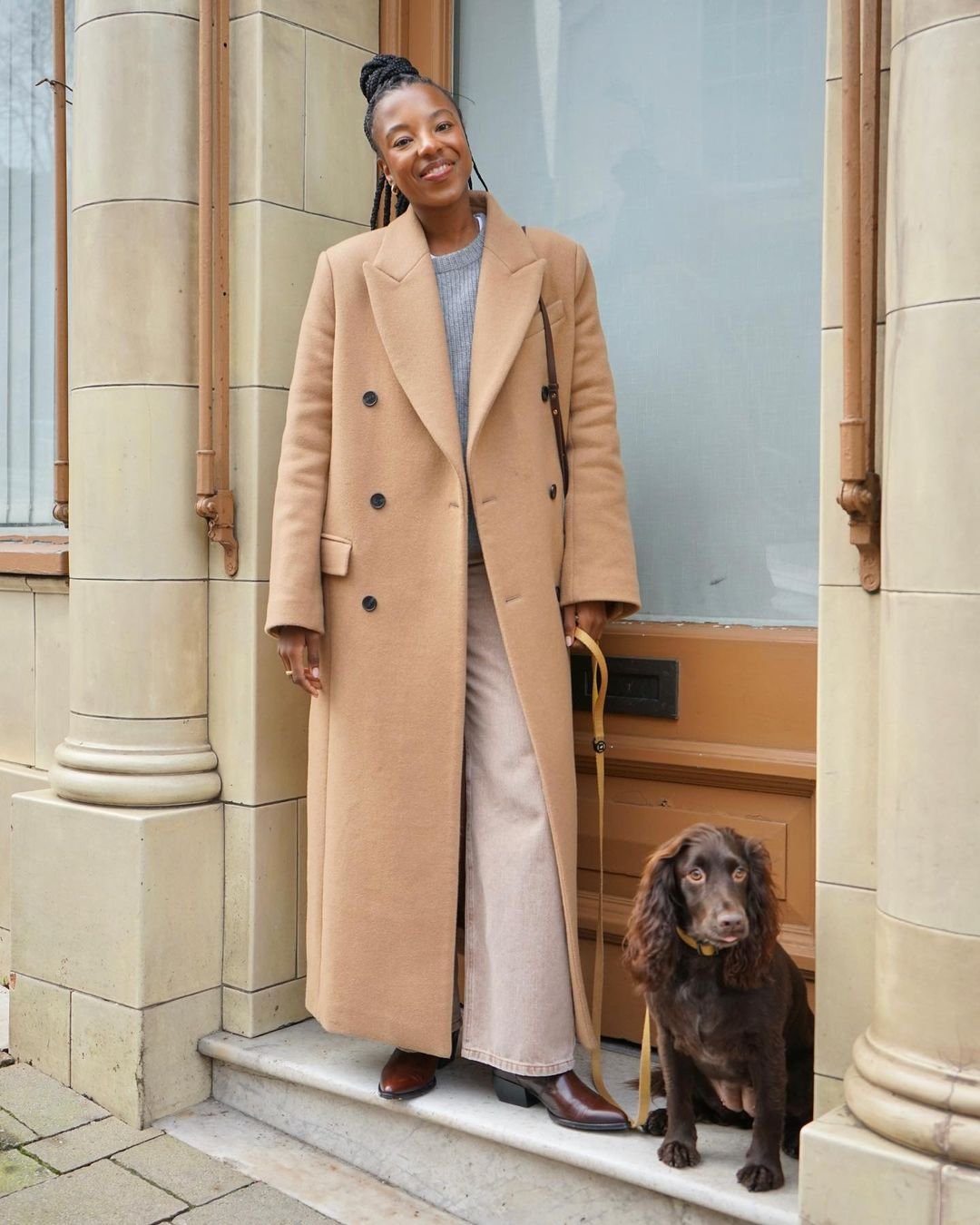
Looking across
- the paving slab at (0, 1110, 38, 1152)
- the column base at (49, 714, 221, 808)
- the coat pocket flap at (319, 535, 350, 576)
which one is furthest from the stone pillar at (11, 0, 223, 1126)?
the coat pocket flap at (319, 535, 350, 576)

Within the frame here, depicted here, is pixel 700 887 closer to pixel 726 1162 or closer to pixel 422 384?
pixel 726 1162

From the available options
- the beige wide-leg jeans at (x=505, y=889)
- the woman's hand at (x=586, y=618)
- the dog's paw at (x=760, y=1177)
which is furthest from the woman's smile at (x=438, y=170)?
the dog's paw at (x=760, y=1177)

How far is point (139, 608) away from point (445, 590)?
3.21 ft

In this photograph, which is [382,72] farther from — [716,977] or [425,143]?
[716,977]

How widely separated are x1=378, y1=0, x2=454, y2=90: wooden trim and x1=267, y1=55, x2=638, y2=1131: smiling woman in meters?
0.61

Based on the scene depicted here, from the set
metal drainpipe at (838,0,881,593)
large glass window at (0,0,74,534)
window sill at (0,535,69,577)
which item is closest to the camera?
metal drainpipe at (838,0,881,593)

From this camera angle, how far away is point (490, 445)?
3186 mm

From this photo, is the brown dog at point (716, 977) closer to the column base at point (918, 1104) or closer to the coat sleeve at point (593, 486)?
the column base at point (918, 1104)

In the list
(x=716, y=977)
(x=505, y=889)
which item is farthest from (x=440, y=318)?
(x=716, y=977)

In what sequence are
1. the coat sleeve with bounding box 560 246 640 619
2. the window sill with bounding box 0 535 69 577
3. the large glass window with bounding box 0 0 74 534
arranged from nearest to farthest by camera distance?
the coat sleeve with bounding box 560 246 640 619 < the window sill with bounding box 0 535 69 577 < the large glass window with bounding box 0 0 74 534

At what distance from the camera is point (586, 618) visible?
3.28m

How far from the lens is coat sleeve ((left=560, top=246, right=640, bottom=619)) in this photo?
323 cm

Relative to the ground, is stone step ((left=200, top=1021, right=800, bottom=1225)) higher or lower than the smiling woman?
lower

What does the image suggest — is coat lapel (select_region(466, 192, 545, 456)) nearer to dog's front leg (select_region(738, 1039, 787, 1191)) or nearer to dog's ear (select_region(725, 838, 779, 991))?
dog's ear (select_region(725, 838, 779, 991))
